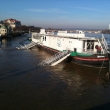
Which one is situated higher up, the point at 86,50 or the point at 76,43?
the point at 76,43

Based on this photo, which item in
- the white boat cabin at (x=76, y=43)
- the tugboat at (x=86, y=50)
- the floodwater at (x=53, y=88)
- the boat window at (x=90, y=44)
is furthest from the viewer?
the boat window at (x=90, y=44)

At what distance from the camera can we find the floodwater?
11.0 metres

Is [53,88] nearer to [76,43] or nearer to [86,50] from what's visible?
[86,50]

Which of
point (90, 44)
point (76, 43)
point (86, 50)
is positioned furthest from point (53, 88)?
point (90, 44)

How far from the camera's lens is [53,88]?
13.7m

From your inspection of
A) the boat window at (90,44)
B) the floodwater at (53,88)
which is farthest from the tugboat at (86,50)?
the floodwater at (53,88)

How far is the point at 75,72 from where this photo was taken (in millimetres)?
18453

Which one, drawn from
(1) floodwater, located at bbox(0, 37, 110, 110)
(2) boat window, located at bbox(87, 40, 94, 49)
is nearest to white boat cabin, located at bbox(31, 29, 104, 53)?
(2) boat window, located at bbox(87, 40, 94, 49)

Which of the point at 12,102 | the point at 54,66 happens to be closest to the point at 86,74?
the point at 54,66

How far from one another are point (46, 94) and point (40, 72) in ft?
18.9

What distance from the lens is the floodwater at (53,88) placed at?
35.9 feet

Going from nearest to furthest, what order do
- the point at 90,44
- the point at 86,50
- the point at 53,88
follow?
1. the point at 53,88
2. the point at 86,50
3. the point at 90,44

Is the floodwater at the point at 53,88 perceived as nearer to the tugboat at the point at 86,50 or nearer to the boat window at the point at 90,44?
the tugboat at the point at 86,50

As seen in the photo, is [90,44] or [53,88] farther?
[90,44]
